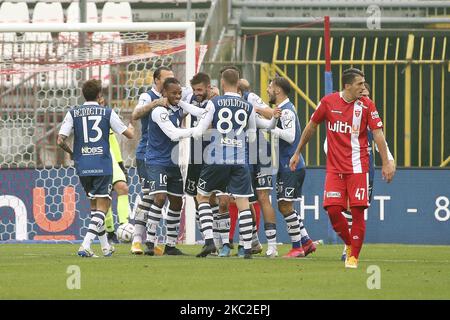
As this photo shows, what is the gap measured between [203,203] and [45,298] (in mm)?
4764

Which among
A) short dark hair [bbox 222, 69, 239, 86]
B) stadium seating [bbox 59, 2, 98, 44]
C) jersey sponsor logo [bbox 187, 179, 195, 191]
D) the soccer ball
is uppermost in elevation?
stadium seating [bbox 59, 2, 98, 44]

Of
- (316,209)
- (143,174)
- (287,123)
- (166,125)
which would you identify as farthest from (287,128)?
(316,209)

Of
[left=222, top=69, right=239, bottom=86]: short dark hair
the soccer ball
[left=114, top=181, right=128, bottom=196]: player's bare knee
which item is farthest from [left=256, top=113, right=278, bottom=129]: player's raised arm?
[left=114, top=181, right=128, bottom=196]: player's bare knee

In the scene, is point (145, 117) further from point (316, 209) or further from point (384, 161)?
point (316, 209)

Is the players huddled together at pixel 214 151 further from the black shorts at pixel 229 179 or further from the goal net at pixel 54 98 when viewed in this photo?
the goal net at pixel 54 98

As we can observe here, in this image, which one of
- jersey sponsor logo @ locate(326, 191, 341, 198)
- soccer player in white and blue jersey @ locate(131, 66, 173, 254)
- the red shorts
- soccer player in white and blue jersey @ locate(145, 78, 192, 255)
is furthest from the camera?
soccer player in white and blue jersey @ locate(131, 66, 173, 254)

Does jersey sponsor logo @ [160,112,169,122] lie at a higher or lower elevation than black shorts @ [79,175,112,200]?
higher

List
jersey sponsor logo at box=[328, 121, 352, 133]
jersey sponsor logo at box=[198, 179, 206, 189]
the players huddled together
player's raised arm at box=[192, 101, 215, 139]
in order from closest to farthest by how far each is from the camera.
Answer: jersey sponsor logo at box=[328, 121, 352, 133]
the players huddled together
player's raised arm at box=[192, 101, 215, 139]
jersey sponsor logo at box=[198, 179, 206, 189]

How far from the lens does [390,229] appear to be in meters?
18.8

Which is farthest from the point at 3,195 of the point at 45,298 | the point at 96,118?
the point at 45,298

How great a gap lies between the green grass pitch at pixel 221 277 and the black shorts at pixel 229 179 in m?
0.77

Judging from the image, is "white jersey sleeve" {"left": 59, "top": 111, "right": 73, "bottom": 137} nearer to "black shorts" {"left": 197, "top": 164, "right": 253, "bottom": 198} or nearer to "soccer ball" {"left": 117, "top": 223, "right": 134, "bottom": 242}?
"black shorts" {"left": 197, "top": 164, "right": 253, "bottom": 198}

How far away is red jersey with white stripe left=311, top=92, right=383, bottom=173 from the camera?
12.5 metres

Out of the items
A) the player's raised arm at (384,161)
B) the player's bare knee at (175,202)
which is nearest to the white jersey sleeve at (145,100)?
the player's bare knee at (175,202)
